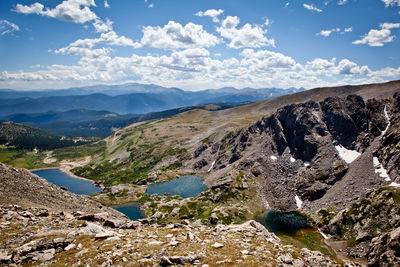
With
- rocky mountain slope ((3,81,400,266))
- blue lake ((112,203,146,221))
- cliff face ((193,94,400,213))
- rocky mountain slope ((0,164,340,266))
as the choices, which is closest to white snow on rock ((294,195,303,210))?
rocky mountain slope ((3,81,400,266))

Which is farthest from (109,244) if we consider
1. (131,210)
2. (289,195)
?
(131,210)

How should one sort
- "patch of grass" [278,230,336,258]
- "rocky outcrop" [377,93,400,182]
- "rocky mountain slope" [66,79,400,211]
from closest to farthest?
"patch of grass" [278,230,336,258] < "rocky outcrop" [377,93,400,182] < "rocky mountain slope" [66,79,400,211]

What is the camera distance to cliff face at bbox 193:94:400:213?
118375 millimetres

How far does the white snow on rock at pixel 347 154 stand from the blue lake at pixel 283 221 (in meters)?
46.1

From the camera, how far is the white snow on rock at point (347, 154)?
126812mm

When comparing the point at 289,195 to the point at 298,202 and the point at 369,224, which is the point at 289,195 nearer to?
the point at 298,202

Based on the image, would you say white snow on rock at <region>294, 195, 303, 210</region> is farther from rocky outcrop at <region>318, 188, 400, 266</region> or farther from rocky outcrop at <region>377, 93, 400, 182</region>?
rocky outcrop at <region>377, 93, 400, 182</region>

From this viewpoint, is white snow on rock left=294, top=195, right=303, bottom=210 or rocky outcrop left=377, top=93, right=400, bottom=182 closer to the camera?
rocky outcrop left=377, top=93, right=400, bottom=182

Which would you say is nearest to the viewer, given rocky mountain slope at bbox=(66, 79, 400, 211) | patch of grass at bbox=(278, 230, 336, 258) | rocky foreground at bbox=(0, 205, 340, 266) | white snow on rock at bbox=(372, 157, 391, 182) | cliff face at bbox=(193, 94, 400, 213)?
rocky foreground at bbox=(0, 205, 340, 266)

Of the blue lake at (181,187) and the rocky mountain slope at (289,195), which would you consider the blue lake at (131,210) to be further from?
the blue lake at (181,187)

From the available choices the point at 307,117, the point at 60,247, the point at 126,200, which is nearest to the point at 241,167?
the point at 307,117

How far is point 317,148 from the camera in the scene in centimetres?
14225

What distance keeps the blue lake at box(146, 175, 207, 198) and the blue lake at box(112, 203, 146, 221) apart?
24012 mm

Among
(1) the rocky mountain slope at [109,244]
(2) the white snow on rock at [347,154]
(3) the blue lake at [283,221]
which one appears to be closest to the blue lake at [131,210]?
(3) the blue lake at [283,221]
